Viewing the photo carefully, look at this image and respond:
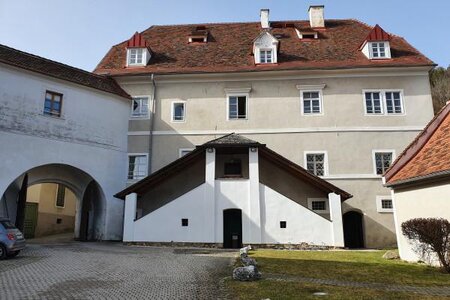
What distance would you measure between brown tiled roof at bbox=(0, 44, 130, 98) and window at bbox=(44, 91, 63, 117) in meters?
1.05

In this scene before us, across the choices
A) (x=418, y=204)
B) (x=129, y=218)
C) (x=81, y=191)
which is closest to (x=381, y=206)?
(x=418, y=204)

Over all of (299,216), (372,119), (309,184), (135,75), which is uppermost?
(135,75)

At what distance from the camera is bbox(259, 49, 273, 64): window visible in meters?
24.3

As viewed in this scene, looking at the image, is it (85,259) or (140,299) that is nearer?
(140,299)

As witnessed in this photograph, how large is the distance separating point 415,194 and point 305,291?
25.0 feet

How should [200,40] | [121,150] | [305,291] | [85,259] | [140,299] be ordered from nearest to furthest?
[140,299]
[305,291]
[85,259]
[121,150]
[200,40]

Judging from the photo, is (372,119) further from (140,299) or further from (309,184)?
(140,299)

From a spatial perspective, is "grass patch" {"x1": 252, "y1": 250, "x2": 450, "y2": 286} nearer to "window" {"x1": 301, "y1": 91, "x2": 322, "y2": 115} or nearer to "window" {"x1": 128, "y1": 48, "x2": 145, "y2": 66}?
"window" {"x1": 301, "y1": 91, "x2": 322, "y2": 115}

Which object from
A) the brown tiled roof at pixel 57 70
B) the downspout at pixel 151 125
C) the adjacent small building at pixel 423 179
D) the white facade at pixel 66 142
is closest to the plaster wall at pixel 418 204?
the adjacent small building at pixel 423 179

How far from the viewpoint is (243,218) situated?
19.2 m

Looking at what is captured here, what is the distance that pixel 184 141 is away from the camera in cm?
2356

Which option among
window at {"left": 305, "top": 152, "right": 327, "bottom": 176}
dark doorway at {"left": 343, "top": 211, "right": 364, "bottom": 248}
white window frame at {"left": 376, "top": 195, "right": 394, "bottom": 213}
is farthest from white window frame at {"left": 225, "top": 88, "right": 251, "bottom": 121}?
white window frame at {"left": 376, "top": 195, "right": 394, "bottom": 213}

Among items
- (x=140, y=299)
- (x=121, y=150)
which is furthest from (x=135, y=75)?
(x=140, y=299)

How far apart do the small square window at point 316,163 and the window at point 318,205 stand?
167 cm
